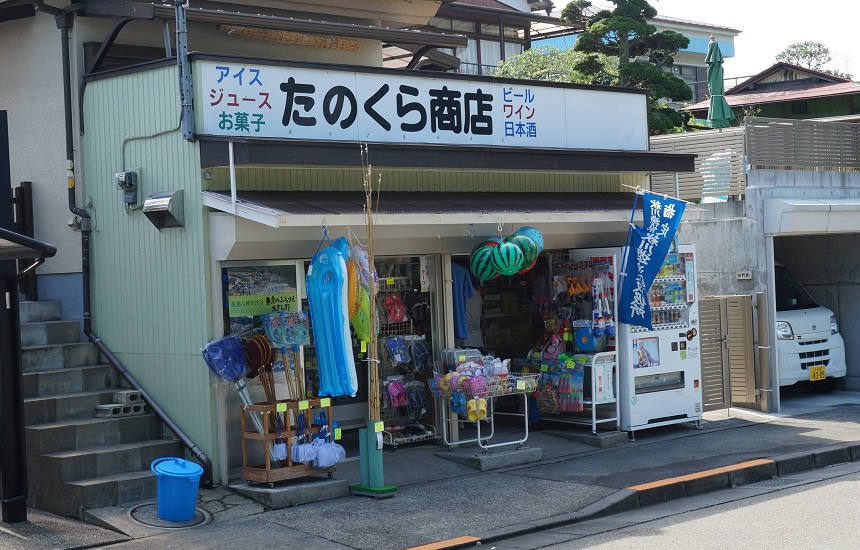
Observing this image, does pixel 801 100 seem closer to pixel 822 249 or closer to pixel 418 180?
pixel 822 249

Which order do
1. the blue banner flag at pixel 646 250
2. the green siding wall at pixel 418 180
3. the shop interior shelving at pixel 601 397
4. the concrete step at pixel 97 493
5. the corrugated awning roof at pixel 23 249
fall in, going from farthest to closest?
the shop interior shelving at pixel 601 397, the blue banner flag at pixel 646 250, the green siding wall at pixel 418 180, the concrete step at pixel 97 493, the corrugated awning roof at pixel 23 249

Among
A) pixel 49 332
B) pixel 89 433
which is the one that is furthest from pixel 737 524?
pixel 49 332

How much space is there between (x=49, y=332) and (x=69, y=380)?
0.76m

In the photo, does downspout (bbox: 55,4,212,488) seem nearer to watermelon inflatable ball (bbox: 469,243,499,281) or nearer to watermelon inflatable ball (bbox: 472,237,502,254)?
watermelon inflatable ball (bbox: 469,243,499,281)

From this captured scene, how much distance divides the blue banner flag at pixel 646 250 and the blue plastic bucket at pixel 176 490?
19.4 feet

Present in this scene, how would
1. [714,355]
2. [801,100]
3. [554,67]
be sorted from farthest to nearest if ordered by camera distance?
[801,100] → [554,67] → [714,355]

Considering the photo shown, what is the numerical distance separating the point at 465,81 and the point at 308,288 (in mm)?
3584

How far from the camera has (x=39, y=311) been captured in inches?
468

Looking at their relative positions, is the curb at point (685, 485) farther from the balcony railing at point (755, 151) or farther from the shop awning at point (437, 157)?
the balcony railing at point (755, 151)

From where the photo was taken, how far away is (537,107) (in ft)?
43.1

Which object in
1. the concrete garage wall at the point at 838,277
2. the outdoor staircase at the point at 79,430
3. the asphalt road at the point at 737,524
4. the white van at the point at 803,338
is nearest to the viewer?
the asphalt road at the point at 737,524

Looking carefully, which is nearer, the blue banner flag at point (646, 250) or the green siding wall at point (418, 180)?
the green siding wall at point (418, 180)

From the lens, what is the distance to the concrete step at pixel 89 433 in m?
10.2

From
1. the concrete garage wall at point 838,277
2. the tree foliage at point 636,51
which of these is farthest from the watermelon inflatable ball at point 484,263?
the tree foliage at point 636,51
